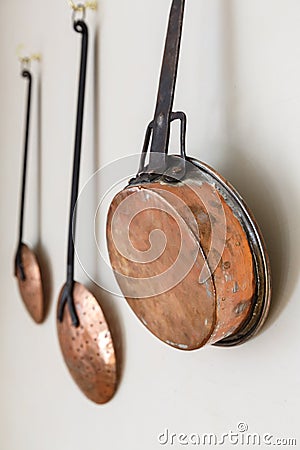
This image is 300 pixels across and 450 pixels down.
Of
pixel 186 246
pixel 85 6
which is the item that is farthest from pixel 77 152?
pixel 186 246

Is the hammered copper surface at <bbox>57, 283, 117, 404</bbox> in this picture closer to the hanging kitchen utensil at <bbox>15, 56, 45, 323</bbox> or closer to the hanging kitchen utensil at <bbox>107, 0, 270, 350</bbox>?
the hanging kitchen utensil at <bbox>15, 56, 45, 323</bbox>

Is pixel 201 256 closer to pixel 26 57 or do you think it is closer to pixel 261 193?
pixel 261 193

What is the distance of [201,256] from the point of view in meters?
0.69

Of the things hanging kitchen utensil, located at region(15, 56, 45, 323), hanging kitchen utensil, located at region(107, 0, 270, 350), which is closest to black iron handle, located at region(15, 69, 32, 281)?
hanging kitchen utensil, located at region(15, 56, 45, 323)

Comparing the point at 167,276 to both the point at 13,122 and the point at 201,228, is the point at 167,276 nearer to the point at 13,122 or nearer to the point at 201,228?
the point at 201,228

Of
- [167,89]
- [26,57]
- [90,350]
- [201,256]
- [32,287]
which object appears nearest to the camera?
[201,256]

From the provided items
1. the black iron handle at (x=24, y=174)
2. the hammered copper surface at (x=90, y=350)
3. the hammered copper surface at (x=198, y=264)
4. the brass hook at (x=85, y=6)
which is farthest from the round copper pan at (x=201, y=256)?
the black iron handle at (x=24, y=174)

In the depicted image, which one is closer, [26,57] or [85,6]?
[85,6]

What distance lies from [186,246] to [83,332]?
0.49 meters

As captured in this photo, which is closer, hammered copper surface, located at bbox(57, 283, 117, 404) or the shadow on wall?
the shadow on wall

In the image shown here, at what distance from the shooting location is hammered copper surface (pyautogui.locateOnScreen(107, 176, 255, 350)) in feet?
2.28

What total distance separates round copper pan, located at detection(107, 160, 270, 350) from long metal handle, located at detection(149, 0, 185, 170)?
5 cm

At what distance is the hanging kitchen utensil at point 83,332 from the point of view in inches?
43.1

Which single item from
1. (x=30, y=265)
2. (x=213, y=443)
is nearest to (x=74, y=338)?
(x=30, y=265)
